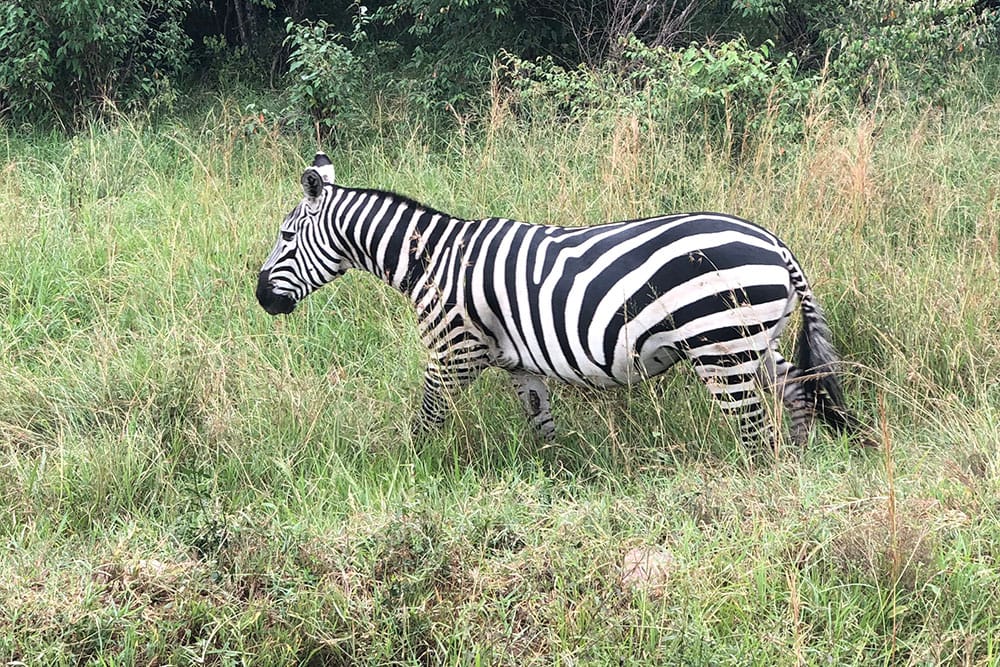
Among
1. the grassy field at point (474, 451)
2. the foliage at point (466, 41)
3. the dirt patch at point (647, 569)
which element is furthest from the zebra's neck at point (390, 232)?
the foliage at point (466, 41)

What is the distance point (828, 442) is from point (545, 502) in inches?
51.1

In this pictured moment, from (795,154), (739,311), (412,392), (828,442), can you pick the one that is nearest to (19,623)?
(412,392)

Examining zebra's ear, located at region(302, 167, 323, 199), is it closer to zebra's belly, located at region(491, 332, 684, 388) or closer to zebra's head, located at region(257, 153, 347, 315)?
zebra's head, located at region(257, 153, 347, 315)

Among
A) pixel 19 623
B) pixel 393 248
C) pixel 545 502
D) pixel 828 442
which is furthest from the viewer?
pixel 393 248

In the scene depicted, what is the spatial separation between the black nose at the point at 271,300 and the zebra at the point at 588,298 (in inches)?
6.8

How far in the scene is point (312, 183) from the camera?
4887mm

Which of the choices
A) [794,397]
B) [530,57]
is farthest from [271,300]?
[530,57]

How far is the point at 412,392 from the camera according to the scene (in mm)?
4863

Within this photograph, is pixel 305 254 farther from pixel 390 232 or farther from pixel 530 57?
A: pixel 530 57

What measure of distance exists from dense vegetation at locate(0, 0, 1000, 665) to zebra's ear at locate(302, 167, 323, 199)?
868 millimetres

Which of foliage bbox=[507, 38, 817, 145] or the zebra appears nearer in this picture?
the zebra

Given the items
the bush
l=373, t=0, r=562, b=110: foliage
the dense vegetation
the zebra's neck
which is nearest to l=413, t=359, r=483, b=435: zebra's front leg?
the dense vegetation

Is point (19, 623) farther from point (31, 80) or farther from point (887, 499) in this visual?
point (31, 80)

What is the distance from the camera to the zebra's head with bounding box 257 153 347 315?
16.0 feet
